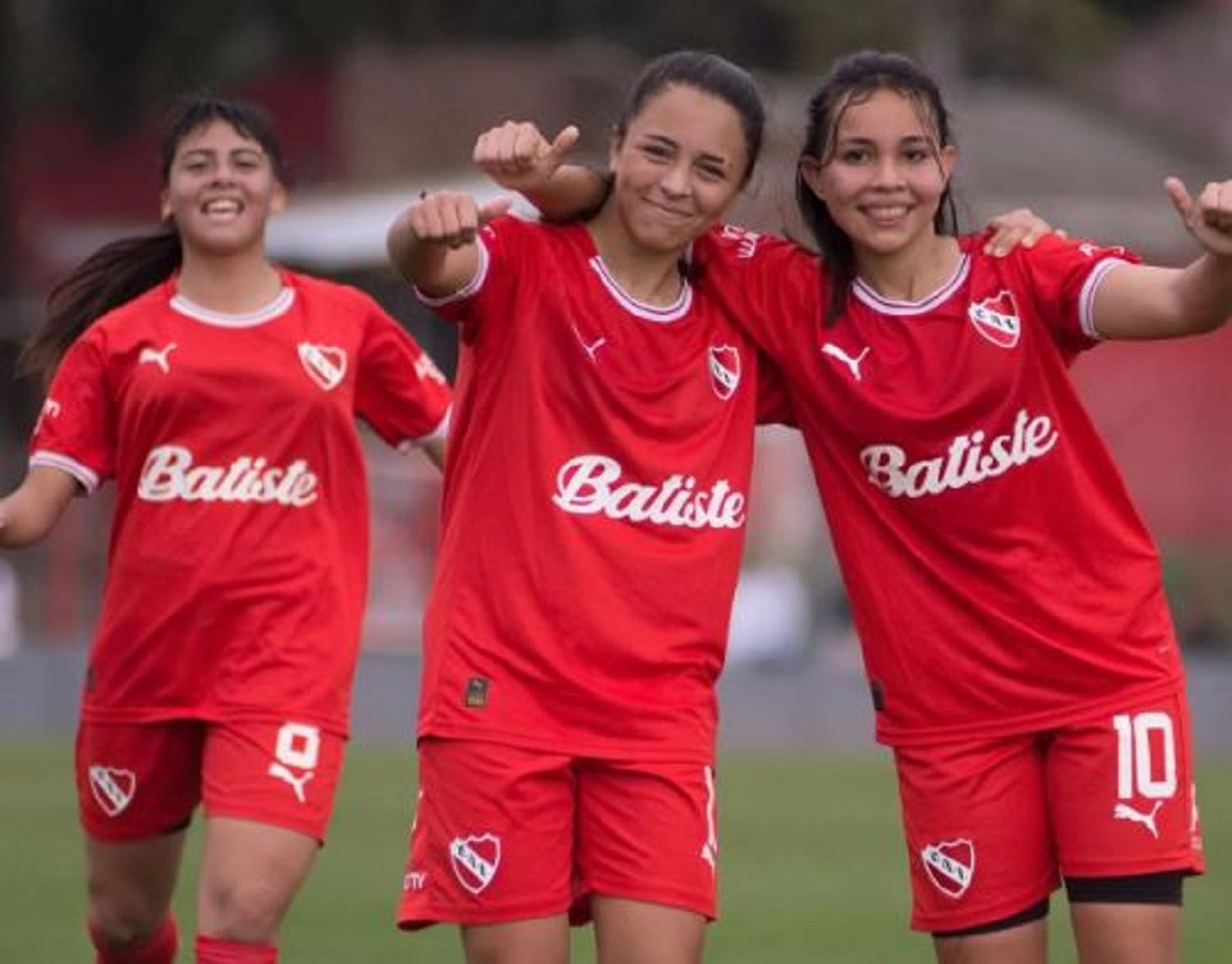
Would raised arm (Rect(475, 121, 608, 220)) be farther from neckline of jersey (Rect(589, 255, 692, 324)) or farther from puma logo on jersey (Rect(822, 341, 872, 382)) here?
puma logo on jersey (Rect(822, 341, 872, 382))

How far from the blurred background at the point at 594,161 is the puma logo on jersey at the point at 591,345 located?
644 cm

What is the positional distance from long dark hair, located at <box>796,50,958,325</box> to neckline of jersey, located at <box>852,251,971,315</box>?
36 mm

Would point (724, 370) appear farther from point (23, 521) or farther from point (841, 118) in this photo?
point (23, 521)

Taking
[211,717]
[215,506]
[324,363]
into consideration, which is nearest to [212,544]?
[215,506]

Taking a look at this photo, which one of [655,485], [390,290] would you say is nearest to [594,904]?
[655,485]

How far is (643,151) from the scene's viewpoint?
6.51m

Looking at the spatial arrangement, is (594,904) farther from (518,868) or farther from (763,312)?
(763,312)

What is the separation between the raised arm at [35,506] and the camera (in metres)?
7.57

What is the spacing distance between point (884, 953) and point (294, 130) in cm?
2374

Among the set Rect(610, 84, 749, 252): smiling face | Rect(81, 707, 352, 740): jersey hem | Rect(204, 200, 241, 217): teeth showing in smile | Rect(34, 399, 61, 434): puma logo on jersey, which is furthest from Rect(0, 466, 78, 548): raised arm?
Rect(610, 84, 749, 252): smiling face

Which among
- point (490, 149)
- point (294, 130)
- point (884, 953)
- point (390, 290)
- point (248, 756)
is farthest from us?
point (294, 130)

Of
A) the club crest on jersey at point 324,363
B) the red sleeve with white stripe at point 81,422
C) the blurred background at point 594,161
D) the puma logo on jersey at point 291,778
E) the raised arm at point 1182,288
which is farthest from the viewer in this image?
the blurred background at point 594,161

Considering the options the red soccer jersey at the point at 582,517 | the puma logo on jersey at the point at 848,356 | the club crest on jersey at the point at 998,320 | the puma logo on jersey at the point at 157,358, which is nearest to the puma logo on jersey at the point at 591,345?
the red soccer jersey at the point at 582,517

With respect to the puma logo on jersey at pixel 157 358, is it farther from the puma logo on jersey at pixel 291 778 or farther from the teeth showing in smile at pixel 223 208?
the puma logo on jersey at pixel 291 778
